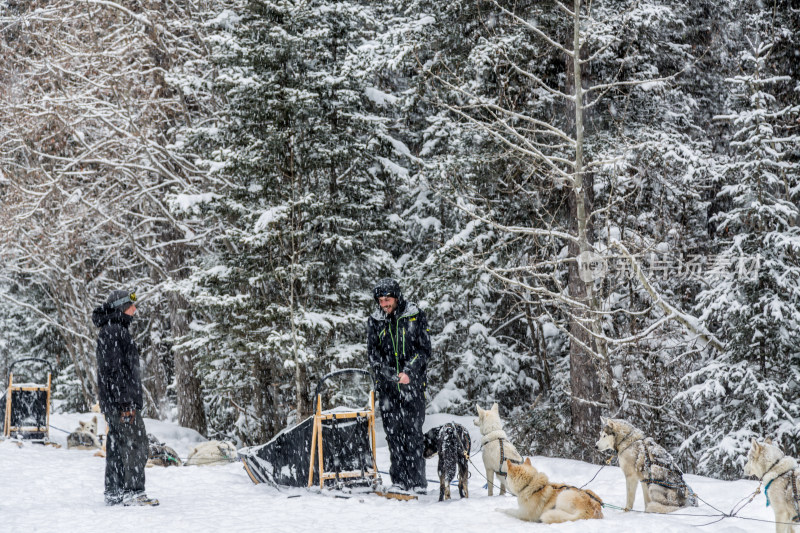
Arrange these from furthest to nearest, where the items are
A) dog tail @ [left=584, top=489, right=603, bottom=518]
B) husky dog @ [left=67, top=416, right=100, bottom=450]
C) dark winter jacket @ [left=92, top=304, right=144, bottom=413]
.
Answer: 1. husky dog @ [left=67, top=416, right=100, bottom=450]
2. dark winter jacket @ [left=92, top=304, right=144, bottom=413]
3. dog tail @ [left=584, top=489, right=603, bottom=518]

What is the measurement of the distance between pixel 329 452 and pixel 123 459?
71.1 inches

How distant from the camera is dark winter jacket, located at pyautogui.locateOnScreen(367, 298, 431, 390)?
20.0 ft

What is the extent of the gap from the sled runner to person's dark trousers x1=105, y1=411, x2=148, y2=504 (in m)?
5.08

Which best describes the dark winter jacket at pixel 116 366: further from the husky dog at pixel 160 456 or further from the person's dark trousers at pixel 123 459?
the husky dog at pixel 160 456

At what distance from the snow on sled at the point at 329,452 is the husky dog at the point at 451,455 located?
0.82 metres

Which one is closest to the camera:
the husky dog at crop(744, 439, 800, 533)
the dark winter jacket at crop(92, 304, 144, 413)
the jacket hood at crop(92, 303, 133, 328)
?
the husky dog at crop(744, 439, 800, 533)

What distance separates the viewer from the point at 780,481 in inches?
169

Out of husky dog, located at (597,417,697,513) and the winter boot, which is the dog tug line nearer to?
husky dog, located at (597,417,697,513)

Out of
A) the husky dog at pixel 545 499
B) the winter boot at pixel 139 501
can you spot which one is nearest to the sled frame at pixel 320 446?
the winter boot at pixel 139 501

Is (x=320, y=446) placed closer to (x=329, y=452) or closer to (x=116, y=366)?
(x=329, y=452)

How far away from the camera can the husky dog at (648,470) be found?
194 inches

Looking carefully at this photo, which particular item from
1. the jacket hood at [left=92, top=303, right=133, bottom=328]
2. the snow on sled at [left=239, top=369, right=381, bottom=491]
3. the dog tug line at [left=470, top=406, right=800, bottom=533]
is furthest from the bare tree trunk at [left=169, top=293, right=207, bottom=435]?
the dog tug line at [left=470, top=406, right=800, bottom=533]

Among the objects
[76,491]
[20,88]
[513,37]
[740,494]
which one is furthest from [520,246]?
[20,88]

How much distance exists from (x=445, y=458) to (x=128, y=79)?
11.3 m
